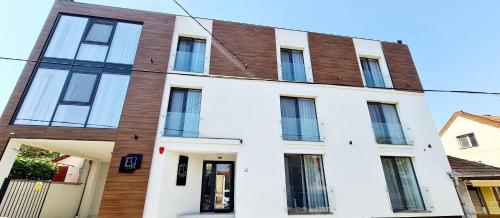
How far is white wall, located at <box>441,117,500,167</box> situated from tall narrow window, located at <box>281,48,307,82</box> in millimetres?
15177

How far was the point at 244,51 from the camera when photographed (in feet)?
34.8

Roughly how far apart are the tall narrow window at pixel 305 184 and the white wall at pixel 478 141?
1532 cm

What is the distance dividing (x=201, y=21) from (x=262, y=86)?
4293mm

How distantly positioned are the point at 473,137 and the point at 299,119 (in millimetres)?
16618

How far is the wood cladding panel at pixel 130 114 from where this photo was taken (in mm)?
7305

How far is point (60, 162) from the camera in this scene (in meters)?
14.2

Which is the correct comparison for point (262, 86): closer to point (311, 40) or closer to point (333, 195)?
point (311, 40)

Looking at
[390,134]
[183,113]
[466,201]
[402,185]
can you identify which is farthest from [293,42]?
[466,201]

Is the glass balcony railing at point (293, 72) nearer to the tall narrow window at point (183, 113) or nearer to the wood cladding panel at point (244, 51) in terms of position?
the wood cladding panel at point (244, 51)

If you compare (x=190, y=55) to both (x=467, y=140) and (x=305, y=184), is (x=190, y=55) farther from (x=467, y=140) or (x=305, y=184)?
(x=467, y=140)

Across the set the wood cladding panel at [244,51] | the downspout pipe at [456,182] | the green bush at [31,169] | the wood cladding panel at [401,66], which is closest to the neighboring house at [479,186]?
the downspout pipe at [456,182]

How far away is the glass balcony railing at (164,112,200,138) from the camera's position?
8539mm

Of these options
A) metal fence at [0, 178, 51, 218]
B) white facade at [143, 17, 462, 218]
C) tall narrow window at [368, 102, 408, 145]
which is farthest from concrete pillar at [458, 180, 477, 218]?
metal fence at [0, 178, 51, 218]

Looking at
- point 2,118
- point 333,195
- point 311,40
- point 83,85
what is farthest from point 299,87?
point 2,118
